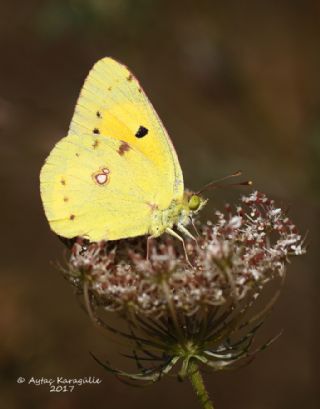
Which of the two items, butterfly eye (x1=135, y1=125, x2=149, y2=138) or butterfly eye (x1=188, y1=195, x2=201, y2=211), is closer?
butterfly eye (x1=188, y1=195, x2=201, y2=211)

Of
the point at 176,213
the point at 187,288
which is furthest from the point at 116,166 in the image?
the point at 187,288

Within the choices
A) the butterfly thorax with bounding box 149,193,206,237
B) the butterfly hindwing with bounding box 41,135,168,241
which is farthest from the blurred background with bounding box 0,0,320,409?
the butterfly thorax with bounding box 149,193,206,237

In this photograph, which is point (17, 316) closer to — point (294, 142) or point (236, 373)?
point (236, 373)

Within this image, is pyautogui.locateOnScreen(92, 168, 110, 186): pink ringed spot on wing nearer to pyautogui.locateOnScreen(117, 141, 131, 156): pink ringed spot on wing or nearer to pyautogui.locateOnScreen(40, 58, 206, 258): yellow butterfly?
pyautogui.locateOnScreen(40, 58, 206, 258): yellow butterfly

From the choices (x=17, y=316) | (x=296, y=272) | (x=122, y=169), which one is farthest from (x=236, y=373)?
(x=122, y=169)

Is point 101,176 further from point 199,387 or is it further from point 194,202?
point 199,387
